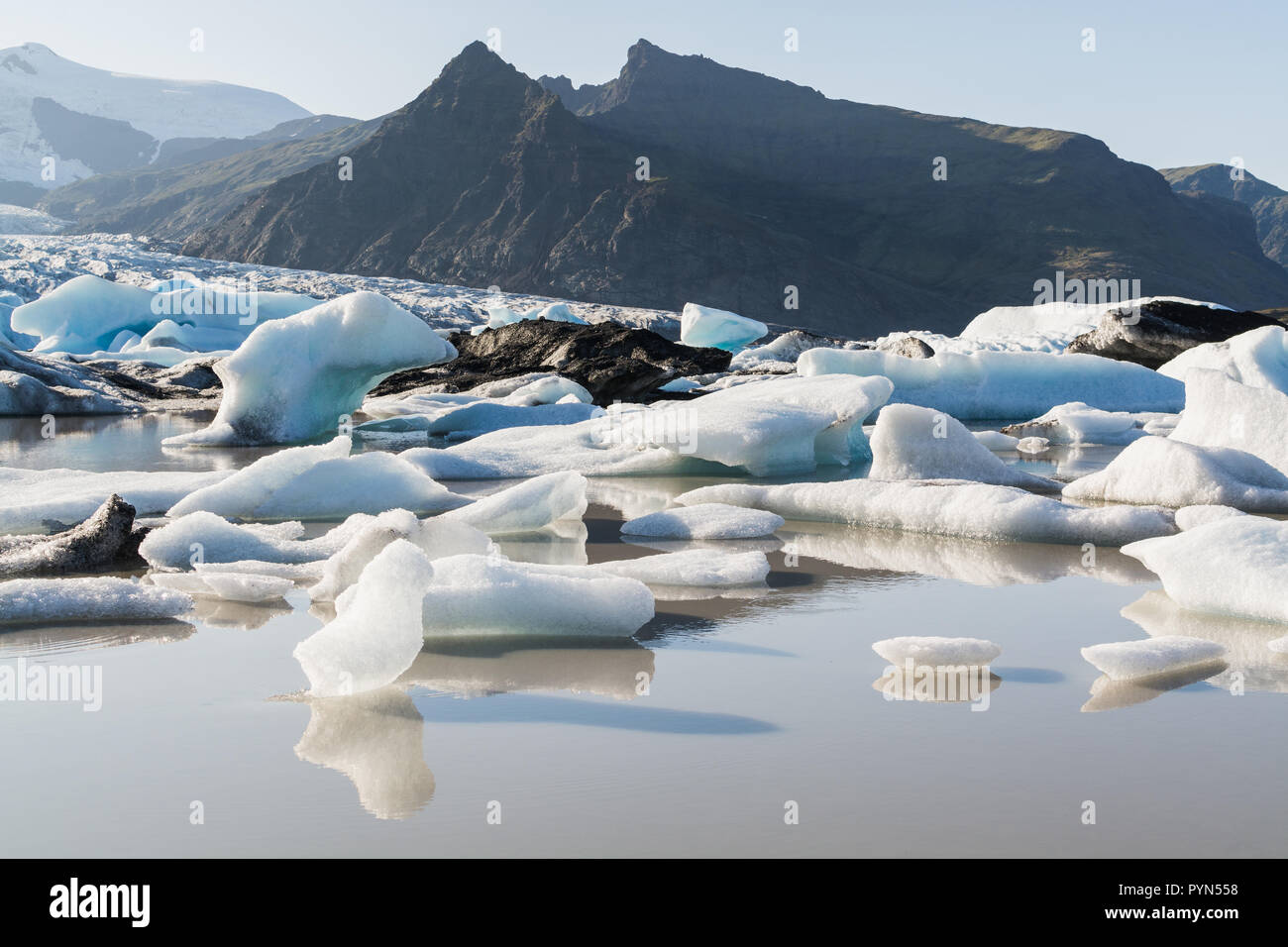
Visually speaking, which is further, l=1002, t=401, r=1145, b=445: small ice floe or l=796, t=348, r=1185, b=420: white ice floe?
l=796, t=348, r=1185, b=420: white ice floe

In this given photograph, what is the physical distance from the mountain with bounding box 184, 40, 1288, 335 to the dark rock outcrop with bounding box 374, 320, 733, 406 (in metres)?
50.9

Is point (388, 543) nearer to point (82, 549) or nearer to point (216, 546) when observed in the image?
point (216, 546)

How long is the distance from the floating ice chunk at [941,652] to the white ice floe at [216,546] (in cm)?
194

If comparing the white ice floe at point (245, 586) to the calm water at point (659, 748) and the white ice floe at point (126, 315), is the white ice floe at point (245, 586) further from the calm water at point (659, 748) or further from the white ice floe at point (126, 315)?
the white ice floe at point (126, 315)

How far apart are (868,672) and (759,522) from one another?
1.85 metres

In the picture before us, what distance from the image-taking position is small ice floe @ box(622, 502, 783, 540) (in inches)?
→ 173

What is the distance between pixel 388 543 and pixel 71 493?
2357 millimetres

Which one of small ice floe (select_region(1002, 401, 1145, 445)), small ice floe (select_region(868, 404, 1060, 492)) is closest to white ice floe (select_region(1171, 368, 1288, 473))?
small ice floe (select_region(868, 404, 1060, 492))

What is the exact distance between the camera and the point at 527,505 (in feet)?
14.3

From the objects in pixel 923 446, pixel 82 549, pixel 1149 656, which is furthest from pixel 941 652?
pixel 923 446

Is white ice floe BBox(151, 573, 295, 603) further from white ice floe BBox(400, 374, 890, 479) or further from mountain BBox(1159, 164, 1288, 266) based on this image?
mountain BBox(1159, 164, 1288, 266)
